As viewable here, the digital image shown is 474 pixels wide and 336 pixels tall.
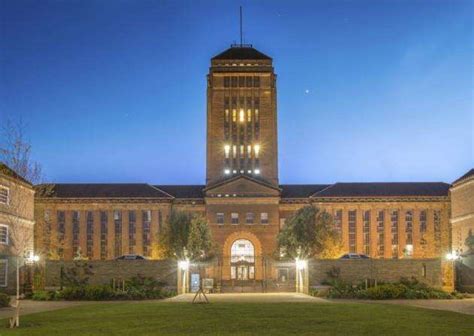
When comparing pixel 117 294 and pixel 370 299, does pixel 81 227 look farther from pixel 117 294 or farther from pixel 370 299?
pixel 370 299

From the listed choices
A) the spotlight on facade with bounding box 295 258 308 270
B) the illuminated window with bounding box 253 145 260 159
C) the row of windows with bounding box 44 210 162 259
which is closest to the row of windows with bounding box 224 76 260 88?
the illuminated window with bounding box 253 145 260 159

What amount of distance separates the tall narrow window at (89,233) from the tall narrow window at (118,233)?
311 centimetres

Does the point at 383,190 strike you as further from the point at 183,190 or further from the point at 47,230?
the point at 47,230

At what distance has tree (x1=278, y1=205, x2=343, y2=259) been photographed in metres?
76.1

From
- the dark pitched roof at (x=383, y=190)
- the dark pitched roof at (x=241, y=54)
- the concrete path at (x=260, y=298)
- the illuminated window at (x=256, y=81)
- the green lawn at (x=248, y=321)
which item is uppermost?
the dark pitched roof at (x=241, y=54)

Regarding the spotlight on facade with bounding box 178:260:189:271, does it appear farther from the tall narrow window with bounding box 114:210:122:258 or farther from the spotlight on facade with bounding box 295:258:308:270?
the tall narrow window with bounding box 114:210:122:258

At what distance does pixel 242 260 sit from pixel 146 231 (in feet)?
46.5

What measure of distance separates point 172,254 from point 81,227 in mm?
30682

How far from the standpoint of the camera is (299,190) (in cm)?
10819

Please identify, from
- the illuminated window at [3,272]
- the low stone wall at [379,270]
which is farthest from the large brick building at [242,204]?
the low stone wall at [379,270]

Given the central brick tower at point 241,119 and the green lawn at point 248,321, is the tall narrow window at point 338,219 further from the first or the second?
the green lawn at point 248,321

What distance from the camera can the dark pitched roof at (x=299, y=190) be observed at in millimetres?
106125

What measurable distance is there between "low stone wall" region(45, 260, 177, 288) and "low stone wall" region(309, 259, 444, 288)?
1148 centimetres

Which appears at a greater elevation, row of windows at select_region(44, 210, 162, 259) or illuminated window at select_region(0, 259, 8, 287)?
row of windows at select_region(44, 210, 162, 259)
